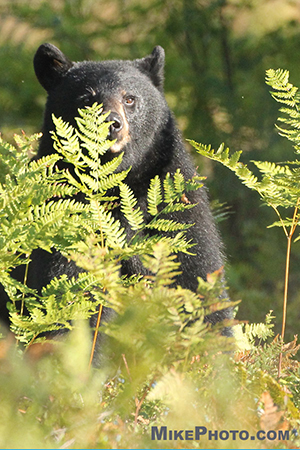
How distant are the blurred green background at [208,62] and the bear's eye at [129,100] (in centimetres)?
349

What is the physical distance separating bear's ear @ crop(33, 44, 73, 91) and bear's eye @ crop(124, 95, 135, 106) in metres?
0.54

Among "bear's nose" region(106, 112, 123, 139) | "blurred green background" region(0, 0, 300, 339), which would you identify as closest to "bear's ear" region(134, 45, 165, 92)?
"bear's nose" region(106, 112, 123, 139)

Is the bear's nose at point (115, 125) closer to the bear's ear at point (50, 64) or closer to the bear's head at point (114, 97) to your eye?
the bear's head at point (114, 97)

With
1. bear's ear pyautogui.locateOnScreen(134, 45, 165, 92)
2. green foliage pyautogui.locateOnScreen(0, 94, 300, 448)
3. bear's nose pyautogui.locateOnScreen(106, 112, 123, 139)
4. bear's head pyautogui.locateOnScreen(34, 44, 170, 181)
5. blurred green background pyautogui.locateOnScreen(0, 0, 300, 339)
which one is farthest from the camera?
blurred green background pyautogui.locateOnScreen(0, 0, 300, 339)

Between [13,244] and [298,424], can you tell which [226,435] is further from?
[13,244]

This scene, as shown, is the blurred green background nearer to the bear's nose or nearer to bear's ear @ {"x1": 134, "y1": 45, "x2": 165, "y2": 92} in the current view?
bear's ear @ {"x1": 134, "y1": 45, "x2": 165, "y2": 92}

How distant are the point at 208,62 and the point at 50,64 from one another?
14.2 feet

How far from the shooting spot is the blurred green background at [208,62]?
7551 mm

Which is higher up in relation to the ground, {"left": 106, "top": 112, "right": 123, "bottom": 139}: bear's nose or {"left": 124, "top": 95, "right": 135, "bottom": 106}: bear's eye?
{"left": 106, "top": 112, "right": 123, "bottom": 139}: bear's nose

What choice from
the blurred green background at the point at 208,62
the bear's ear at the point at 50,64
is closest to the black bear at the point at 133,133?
the bear's ear at the point at 50,64

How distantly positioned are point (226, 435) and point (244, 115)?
21.3 feet

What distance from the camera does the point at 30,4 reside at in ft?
25.8

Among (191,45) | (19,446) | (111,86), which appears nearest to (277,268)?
(191,45)

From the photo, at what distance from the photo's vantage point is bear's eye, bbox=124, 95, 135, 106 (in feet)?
12.9
